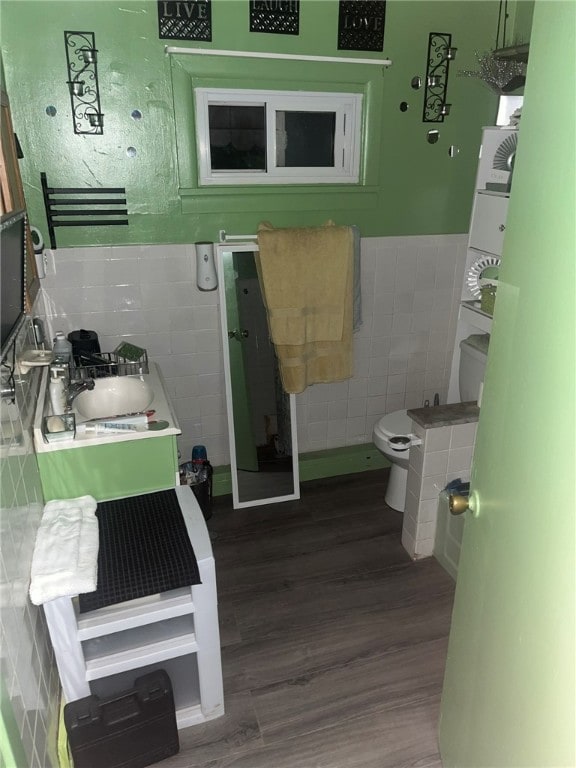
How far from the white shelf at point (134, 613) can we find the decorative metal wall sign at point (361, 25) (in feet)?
7.96

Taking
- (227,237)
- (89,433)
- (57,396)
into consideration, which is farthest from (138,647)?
(227,237)

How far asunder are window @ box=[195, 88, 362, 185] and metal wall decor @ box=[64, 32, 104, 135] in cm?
43

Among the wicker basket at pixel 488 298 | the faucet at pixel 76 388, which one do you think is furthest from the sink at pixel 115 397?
the wicker basket at pixel 488 298

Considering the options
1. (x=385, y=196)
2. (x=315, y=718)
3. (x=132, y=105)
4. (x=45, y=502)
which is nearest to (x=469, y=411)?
(x=385, y=196)

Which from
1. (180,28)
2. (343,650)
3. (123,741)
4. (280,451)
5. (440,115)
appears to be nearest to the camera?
(123,741)

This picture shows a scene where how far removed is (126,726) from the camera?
1644 mm

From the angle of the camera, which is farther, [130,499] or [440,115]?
[440,115]

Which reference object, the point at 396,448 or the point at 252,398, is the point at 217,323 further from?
the point at 396,448

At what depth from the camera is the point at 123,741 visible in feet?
5.43

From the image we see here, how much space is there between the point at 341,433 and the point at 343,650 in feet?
4.41

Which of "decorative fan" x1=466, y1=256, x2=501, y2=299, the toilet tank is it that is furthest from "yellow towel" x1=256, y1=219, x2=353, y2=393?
"decorative fan" x1=466, y1=256, x2=501, y2=299

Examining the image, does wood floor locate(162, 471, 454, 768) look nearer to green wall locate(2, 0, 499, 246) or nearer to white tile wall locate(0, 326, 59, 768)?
white tile wall locate(0, 326, 59, 768)

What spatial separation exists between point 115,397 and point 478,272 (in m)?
1.97

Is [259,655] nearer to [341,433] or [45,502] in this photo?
[45,502]
